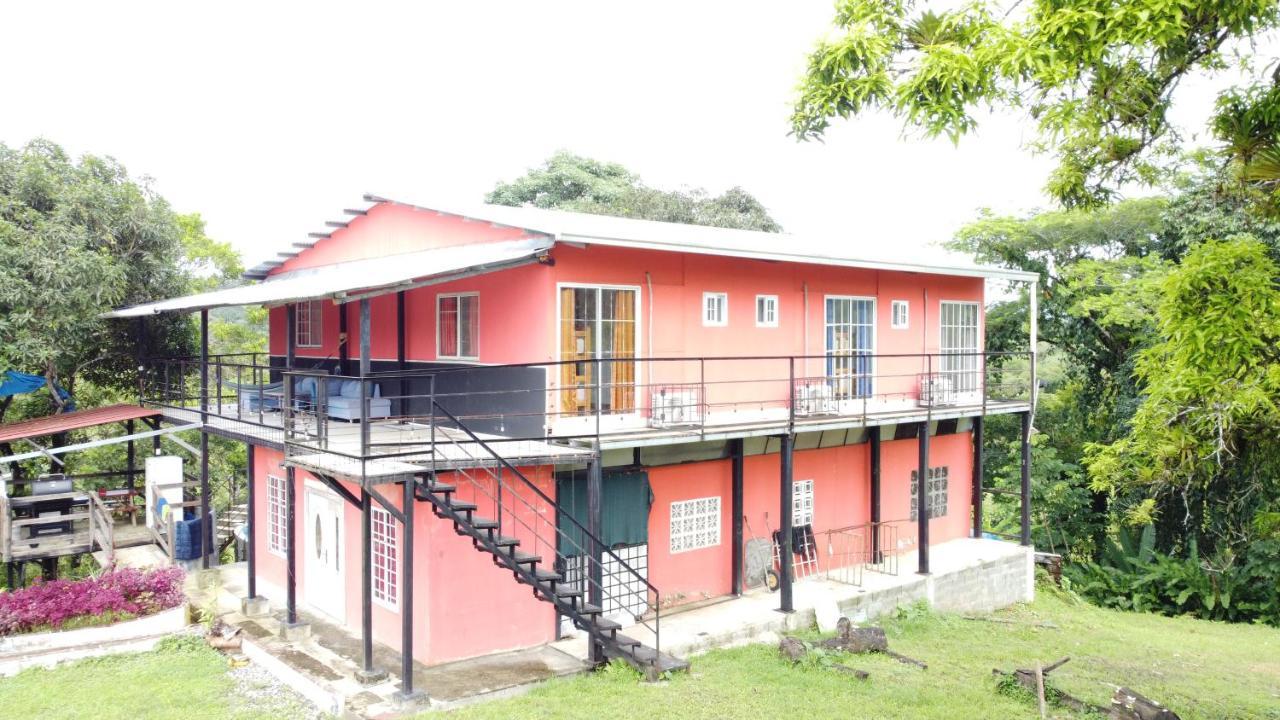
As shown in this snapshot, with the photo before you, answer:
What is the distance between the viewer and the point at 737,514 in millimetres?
15203

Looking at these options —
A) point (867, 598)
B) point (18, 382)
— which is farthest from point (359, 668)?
point (18, 382)

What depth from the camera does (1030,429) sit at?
1884 centimetres

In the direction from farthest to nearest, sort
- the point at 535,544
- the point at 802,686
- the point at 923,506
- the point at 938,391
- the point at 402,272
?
the point at 938,391, the point at 923,506, the point at 535,544, the point at 402,272, the point at 802,686

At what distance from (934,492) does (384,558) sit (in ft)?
37.6

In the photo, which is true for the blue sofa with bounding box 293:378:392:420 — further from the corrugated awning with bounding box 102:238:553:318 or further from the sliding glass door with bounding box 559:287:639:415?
the sliding glass door with bounding box 559:287:639:415

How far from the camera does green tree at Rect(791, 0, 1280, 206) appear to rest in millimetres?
7684

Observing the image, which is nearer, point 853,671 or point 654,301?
point 853,671

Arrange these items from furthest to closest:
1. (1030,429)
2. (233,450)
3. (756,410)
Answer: (233,450), (1030,429), (756,410)

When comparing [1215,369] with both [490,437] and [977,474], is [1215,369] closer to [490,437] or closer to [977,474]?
[490,437]

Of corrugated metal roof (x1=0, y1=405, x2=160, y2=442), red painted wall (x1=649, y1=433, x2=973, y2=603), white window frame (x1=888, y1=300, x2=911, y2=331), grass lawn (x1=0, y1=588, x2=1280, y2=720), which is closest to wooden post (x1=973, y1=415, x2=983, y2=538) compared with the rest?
red painted wall (x1=649, y1=433, x2=973, y2=603)

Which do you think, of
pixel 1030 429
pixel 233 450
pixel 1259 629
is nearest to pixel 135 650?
pixel 233 450

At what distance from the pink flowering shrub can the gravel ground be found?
2.38 m

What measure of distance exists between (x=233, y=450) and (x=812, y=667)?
59.3 ft

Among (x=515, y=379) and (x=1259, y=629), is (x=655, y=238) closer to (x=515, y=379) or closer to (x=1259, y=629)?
(x=515, y=379)
